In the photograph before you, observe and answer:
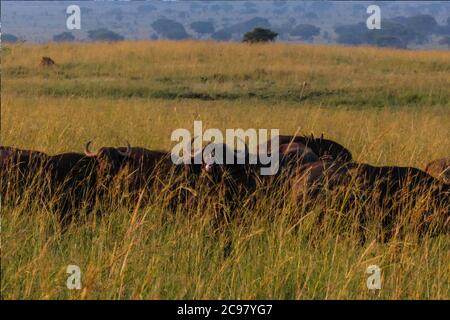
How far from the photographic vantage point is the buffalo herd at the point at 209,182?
5895mm

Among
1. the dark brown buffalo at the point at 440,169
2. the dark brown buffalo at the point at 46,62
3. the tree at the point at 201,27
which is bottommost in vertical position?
the dark brown buffalo at the point at 440,169

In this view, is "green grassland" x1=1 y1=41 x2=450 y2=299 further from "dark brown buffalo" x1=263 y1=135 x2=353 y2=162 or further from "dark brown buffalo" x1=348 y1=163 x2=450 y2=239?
"dark brown buffalo" x1=263 y1=135 x2=353 y2=162

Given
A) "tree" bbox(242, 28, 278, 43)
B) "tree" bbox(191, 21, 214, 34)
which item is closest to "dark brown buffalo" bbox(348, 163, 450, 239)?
"tree" bbox(242, 28, 278, 43)

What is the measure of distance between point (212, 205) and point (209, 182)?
341 millimetres

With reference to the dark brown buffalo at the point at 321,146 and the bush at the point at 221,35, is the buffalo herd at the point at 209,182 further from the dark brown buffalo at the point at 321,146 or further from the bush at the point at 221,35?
the bush at the point at 221,35

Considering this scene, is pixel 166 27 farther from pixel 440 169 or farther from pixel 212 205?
pixel 212 205

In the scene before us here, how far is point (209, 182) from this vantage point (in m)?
6.26

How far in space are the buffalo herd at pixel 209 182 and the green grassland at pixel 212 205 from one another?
141 millimetres

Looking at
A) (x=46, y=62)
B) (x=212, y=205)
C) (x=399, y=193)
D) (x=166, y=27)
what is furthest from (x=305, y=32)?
(x=212, y=205)

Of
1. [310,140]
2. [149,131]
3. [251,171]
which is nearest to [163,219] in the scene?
[251,171]

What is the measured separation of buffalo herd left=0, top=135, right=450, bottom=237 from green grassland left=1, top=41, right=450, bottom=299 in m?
0.14

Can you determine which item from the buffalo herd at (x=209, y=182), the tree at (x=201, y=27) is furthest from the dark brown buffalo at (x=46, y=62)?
the tree at (x=201, y=27)
